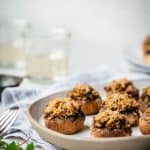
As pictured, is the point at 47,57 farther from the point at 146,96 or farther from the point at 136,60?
the point at 146,96

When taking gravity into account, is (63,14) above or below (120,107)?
above

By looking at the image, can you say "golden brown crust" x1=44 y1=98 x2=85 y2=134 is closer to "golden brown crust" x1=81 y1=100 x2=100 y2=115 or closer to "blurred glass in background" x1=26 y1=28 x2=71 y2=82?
"golden brown crust" x1=81 y1=100 x2=100 y2=115

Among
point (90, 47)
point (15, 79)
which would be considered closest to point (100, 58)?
point (90, 47)

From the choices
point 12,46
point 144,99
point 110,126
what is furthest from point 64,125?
point 12,46

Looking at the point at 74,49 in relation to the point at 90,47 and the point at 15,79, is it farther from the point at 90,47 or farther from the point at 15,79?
the point at 15,79

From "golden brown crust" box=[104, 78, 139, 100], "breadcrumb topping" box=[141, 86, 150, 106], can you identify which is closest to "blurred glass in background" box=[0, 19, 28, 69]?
"golden brown crust" box=[104, 78, 139, 100]

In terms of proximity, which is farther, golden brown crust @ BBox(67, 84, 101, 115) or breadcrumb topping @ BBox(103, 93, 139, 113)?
golden brown crust @ BBox(67, 84, 101, 115)
